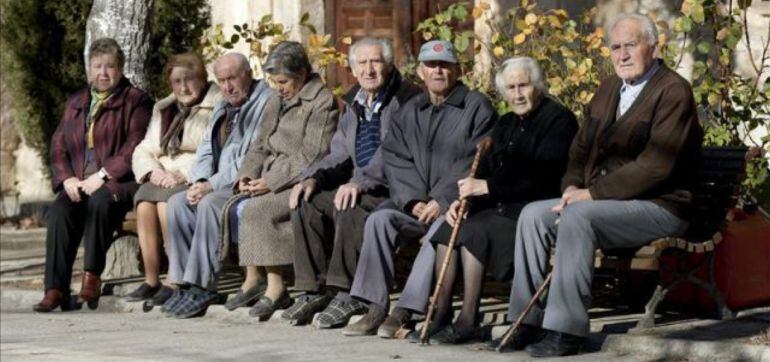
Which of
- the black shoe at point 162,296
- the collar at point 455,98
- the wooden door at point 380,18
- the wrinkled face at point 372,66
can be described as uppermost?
the wooden door at point 380,18

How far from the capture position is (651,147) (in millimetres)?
9742

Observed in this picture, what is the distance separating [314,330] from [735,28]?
2877mm

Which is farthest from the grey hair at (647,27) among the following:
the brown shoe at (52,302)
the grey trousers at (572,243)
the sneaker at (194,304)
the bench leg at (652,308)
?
the brown shoe at (52,302)

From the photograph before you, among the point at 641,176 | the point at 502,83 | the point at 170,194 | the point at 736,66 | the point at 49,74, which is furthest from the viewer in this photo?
the point at 49,74

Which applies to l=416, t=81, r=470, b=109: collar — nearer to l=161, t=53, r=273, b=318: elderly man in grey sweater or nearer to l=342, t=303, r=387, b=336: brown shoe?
l=342, t=303, r=387, b=336: brown shoe

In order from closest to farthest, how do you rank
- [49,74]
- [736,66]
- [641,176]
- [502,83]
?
[641,176]
[502,83]
[736,66]
[49,74]

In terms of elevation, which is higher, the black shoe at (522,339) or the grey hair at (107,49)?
the grey hair at (107,49)

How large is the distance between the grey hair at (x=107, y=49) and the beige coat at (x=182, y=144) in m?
0.44

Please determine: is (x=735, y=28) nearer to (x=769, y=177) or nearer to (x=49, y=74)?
(x=769, y=177)

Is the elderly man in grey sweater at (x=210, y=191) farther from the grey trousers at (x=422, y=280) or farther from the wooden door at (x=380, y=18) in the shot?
the wooden door at (x=380, y=18)

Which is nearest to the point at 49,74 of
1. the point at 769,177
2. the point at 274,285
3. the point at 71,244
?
the point at 71,244

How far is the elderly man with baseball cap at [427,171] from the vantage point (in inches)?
421

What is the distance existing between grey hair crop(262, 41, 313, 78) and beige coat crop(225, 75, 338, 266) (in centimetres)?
12

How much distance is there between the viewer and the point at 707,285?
10.3 meters
